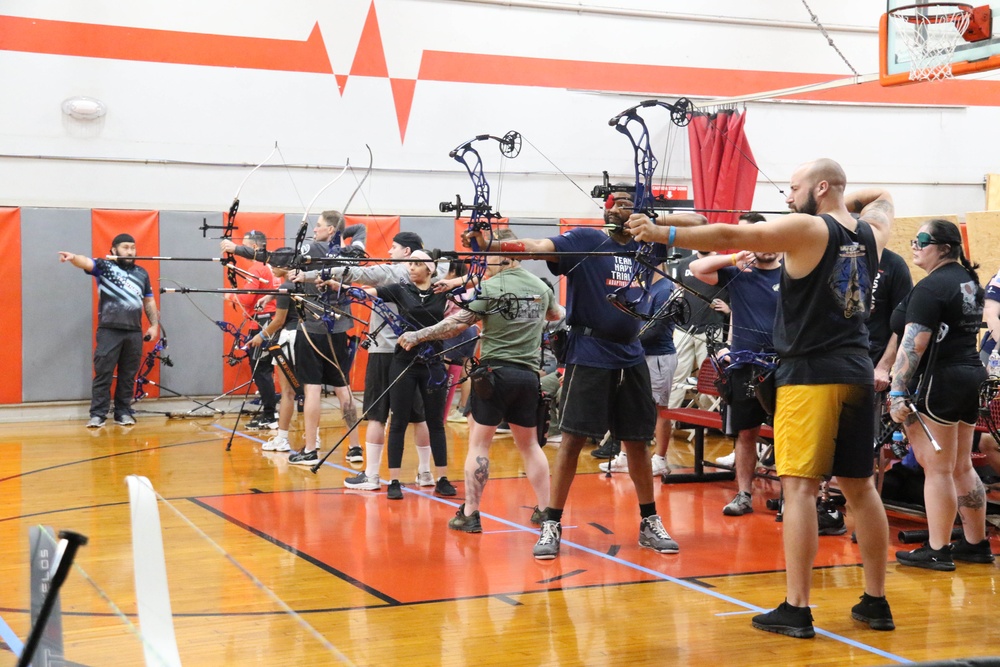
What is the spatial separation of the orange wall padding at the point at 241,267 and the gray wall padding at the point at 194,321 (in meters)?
0.02

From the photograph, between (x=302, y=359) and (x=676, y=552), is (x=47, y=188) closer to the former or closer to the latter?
(x=302, y=359)

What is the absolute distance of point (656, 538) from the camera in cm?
517

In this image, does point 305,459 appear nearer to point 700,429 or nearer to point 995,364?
point 700,429

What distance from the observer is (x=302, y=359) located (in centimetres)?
750

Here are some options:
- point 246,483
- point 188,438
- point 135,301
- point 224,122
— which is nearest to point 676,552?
point 246,483

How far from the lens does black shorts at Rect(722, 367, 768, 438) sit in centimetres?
599

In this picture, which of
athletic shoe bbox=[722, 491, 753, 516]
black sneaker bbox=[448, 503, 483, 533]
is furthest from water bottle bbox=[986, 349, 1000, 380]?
black sneaker bbox=[448, 503, 483, 533]

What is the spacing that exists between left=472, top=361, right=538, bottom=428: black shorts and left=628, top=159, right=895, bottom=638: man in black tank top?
181 centimetres

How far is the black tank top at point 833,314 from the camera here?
3717 millimetres

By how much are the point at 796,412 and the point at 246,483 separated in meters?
4.20

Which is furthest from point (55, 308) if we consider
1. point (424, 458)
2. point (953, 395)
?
point (953, 395)

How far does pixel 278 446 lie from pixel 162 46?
15.1 ft

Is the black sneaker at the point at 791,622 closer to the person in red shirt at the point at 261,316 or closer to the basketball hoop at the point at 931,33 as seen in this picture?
the basketball hoop at the point at 931,33

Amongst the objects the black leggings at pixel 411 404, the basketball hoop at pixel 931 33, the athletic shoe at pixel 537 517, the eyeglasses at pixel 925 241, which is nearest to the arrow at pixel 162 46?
the black leggings at pixel 411 404
